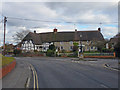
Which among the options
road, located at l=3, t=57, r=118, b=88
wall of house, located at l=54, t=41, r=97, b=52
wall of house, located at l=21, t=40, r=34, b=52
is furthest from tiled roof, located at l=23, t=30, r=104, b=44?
road, located at l=3, t=57, r=118, b=88

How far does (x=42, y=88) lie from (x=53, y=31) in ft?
192

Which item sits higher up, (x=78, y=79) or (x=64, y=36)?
(x=64, y=36)

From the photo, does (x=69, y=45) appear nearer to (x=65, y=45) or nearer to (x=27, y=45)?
(x=65, y=45)

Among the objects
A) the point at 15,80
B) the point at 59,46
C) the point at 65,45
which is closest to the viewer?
the point at 15,80

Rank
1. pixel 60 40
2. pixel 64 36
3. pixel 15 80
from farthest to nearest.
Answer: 1. pixel 64 36
2. pixel 60 40
3. pixel 15 80

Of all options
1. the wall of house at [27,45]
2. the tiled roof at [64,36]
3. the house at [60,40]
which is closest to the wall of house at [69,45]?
the house at [60,40]

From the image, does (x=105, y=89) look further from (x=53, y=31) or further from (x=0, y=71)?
(x=53, y=31)

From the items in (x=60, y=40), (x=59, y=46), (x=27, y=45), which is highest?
(x=60, y=40)

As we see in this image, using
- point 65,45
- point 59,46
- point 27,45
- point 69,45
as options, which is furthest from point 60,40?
point 27,45

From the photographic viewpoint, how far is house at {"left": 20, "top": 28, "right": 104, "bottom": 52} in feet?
194

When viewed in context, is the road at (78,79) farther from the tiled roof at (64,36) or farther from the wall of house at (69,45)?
the tiled roof at (64,36)

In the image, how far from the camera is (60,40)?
61688 mm

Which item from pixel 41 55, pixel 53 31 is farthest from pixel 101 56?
pixel 53 31

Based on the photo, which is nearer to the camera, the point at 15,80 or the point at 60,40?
the point at 15,80
